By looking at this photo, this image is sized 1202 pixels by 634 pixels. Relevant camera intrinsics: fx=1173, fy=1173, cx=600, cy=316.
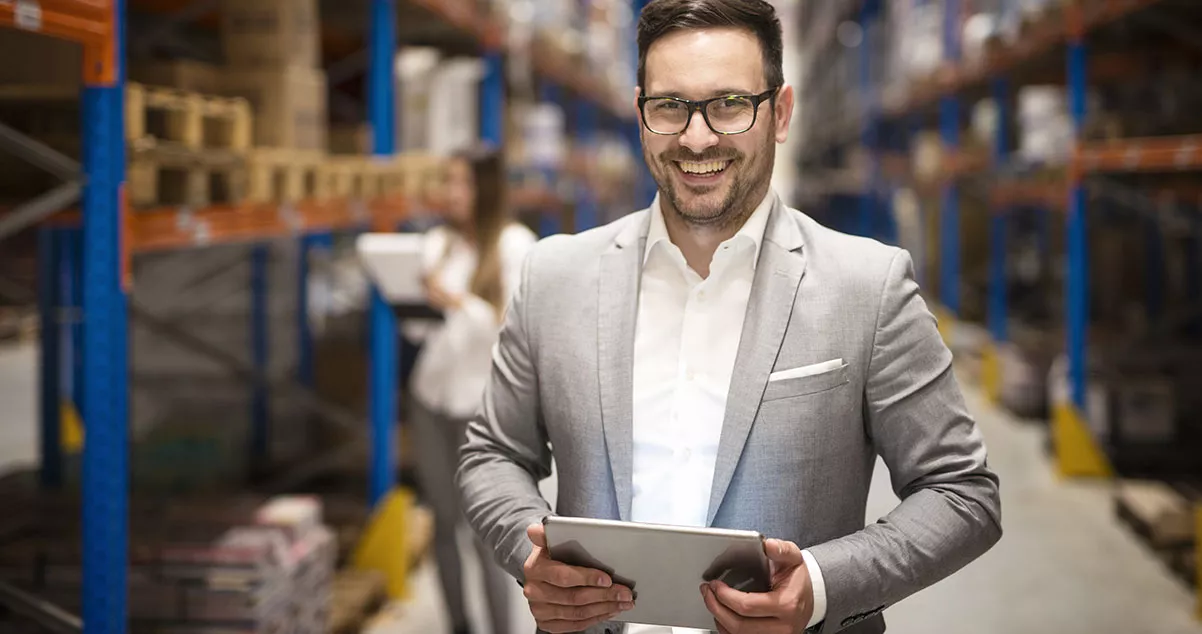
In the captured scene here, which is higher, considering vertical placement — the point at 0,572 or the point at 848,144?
the point at 848,144

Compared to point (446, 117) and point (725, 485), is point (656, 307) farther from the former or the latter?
point (446, 117)

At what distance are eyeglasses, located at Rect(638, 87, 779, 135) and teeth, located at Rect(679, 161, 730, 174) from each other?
1.9 inches

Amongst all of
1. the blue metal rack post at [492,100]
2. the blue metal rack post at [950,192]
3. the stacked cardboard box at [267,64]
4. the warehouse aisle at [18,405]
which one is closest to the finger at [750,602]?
the stacked cardboard box at [267,64]

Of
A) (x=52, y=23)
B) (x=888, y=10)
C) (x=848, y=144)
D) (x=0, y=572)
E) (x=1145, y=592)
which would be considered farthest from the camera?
(x=848, y=144)

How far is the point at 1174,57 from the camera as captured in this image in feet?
29.9

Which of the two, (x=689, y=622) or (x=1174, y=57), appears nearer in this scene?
(x=689, y=622)

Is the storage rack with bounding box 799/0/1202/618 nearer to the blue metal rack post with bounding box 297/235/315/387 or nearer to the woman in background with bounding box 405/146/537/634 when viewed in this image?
the woman in background with bounding box 405/146/537/634

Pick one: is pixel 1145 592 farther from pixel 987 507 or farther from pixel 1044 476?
pixel 987 507

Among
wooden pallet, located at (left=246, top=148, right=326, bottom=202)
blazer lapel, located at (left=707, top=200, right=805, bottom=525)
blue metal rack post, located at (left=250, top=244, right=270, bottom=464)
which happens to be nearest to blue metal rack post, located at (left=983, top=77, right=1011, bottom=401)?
blue metal rack post, located at (left=250, top=244, right=270, bottom=464)

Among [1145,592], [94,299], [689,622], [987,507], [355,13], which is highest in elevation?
[355,13]

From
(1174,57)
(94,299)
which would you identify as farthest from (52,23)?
(1174,57)

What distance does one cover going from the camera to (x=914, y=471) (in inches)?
71.6

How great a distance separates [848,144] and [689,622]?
762 inches

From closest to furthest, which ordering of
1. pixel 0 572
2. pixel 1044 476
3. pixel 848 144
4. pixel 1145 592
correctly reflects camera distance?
pixel 0 572 → pixel 1145 592 → pixel 1044 476 → pixel 848 144
